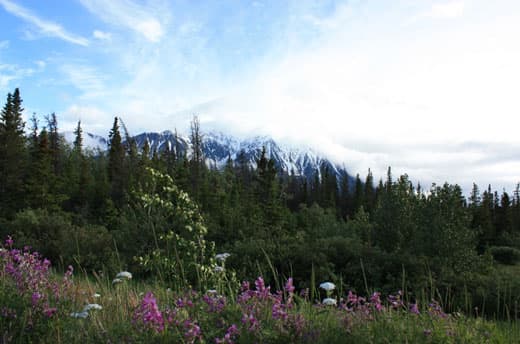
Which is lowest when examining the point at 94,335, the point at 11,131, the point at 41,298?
the point at 94,335

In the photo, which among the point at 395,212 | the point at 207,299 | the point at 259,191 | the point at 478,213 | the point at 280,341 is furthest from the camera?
the point at 478,213

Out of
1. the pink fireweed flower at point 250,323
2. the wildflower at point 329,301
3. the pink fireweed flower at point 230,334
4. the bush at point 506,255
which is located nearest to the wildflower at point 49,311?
the pink fireweed flower at point 230,334

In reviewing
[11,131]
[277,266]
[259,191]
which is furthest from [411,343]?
[11,131]

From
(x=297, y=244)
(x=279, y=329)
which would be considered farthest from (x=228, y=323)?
(x=297, y=244)

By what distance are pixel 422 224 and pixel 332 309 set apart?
940 cm

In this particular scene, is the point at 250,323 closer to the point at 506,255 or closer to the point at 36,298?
the point at 36,298

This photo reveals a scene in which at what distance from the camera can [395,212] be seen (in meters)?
13.1

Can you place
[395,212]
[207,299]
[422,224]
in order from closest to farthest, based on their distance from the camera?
1. [207,299]
2. [422,224]
3. [395,212]

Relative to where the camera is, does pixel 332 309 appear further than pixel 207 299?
Yes

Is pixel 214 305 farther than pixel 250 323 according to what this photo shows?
Yes

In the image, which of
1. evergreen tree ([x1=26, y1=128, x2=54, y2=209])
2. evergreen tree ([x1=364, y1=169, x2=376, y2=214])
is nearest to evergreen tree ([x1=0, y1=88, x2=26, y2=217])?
evergreen tree ([x1=26, y1=128, x2=54, y2=209])

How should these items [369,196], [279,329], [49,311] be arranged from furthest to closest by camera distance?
[369,196]
[49,311]
[279,329]

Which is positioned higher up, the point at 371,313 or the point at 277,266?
the point at 371,313

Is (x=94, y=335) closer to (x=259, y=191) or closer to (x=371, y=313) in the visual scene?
(x=371, y=313)
